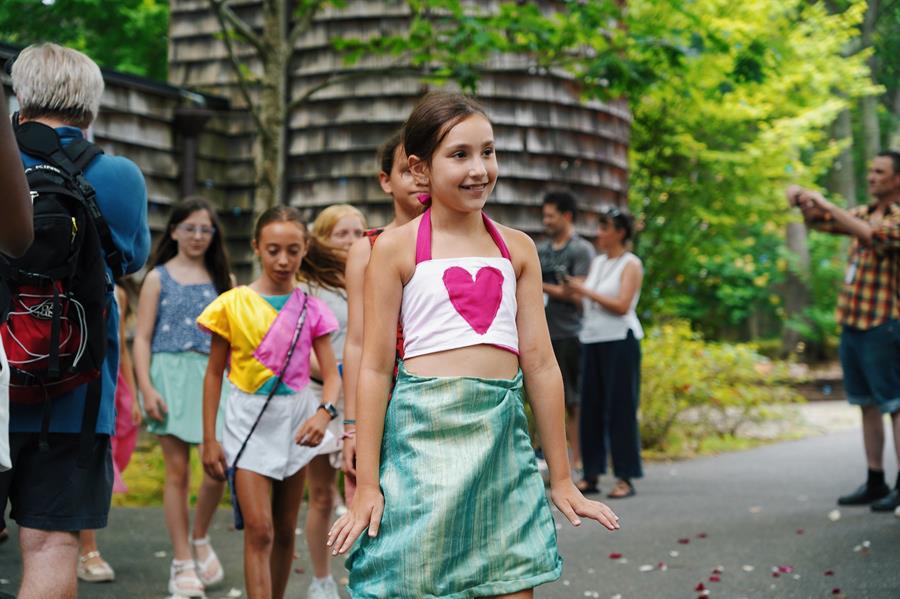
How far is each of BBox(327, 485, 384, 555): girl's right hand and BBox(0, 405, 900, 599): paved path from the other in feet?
8.77

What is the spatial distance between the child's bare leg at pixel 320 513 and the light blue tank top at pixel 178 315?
133 centimetres

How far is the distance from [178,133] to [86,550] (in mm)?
6117

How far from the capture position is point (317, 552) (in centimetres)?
495

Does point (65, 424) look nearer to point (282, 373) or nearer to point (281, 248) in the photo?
point (282, 373)

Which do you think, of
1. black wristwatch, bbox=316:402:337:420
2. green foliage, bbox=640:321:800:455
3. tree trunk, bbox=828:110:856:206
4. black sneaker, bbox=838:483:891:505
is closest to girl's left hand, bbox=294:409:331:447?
black wristwatch, bbox=316:402:337:420

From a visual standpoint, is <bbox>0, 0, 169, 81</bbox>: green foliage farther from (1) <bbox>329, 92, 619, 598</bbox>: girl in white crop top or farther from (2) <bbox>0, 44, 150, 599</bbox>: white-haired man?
(1) <bbox>329, 92, 619, 598</bbox>: girl in white crop top

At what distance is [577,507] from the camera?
A: 3.02 metres

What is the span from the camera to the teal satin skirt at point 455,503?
2.90 m

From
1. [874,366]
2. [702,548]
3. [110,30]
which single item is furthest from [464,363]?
[110,30]

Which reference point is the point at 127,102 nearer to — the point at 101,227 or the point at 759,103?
the point at 101,227

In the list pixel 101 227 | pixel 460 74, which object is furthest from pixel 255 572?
pixel 460 74

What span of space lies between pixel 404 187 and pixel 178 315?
88.5 inches

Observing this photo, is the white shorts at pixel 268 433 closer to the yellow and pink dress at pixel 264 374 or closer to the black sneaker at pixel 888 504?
the yellow and pink dress at pixel 264 374

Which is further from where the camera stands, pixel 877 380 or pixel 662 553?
pixel 877 380
